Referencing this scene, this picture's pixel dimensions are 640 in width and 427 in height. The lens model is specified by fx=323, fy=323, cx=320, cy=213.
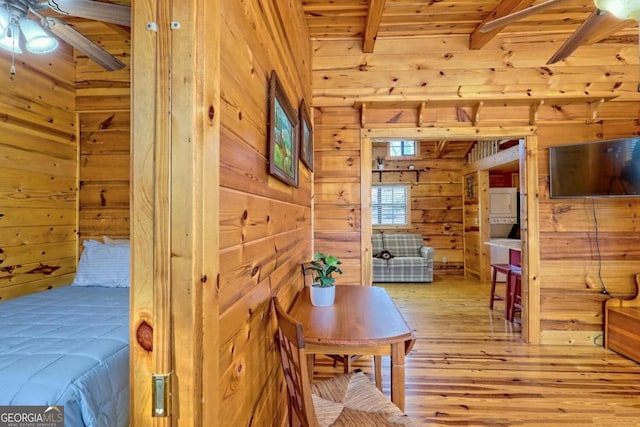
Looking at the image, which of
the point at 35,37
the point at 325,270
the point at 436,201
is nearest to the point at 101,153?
the point at 35,37

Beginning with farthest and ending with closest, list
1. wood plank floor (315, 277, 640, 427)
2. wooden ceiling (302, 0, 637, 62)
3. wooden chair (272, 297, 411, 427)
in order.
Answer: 1. wooden ceiling (302, 0, 637, 62)
2. wood plank floor (315, 277, 640, 427)
3. wooden chair (272, 297, 411, 427)

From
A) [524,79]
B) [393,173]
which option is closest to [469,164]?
[393,173]

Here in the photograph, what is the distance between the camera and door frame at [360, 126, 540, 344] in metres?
3.22

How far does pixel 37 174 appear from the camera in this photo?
104 inches

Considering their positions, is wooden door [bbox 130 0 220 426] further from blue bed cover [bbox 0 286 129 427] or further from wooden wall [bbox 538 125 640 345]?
wooden wall [bbox 538 125 640 345]

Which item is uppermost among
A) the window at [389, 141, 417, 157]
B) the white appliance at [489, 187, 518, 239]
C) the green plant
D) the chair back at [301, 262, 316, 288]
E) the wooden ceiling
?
the wooden ceiling

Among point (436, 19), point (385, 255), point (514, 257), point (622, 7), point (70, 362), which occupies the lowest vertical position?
point (385, 255)

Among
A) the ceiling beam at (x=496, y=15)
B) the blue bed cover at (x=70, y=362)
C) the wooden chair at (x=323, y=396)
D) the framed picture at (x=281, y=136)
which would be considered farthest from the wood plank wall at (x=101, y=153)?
the ceiling beam at (x=496, y=15)

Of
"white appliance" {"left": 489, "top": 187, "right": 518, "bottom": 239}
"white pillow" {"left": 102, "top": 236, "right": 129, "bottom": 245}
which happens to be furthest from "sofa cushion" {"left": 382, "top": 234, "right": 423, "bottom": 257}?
"white pillow" {"left": 102, "top": 236, "right": 129, "bottom": 245}

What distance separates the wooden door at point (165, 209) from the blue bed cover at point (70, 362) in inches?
21.7

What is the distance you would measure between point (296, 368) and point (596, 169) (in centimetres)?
337

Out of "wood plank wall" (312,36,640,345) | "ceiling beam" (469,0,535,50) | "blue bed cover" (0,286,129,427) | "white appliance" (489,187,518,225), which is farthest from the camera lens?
"white appliance" (489,187,518,225)

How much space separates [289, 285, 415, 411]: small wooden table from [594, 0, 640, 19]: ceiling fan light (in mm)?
1803

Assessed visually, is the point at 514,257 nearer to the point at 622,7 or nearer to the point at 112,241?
the point at 622,7
